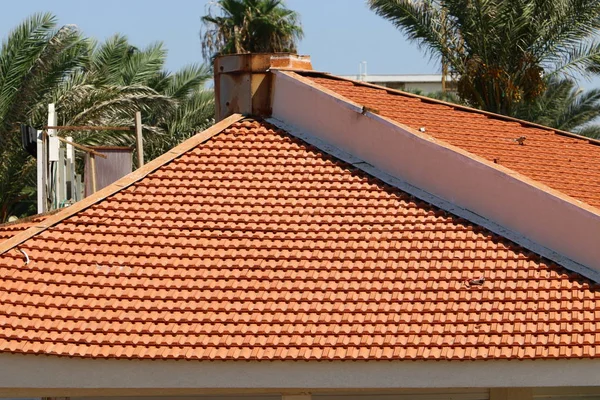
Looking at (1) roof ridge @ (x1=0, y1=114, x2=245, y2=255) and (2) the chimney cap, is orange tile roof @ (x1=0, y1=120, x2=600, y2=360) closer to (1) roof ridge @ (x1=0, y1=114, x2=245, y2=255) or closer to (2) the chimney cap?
(1) roof ridge @ (x1=0, y1=114, x2=245, y2=255)

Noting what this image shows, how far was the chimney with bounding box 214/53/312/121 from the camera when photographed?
1692cm

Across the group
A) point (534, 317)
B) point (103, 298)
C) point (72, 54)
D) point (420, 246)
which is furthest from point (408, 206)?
point (72, 54)

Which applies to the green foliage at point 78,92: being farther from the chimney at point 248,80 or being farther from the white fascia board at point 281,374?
the white fascia board at point 281,374

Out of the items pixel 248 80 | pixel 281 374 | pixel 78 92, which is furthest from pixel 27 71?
pixel 281 374

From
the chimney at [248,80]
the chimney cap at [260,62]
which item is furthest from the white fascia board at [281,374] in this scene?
the chimney cap at [260,62]

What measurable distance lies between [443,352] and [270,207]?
3.41m

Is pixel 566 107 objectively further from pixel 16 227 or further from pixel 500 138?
pixel 16 227

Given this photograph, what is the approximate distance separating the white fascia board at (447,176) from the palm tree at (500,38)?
9.19m

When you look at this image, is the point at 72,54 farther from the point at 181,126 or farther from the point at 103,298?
the point at 103,298

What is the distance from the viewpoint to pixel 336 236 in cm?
1387

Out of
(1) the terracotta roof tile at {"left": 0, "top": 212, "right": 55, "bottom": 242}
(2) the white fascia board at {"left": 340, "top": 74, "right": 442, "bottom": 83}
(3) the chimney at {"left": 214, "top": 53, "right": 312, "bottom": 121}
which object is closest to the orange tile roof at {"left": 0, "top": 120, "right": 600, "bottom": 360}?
(1) the terracotta roof tile at {"left": 0, "top": 212, "right": 55, "bottom": 242}

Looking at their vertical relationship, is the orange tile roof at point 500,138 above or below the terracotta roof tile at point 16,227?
above

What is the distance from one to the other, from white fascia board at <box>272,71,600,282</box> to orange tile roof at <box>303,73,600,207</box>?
1.90 ft

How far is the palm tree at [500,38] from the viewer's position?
24781 millimetres
